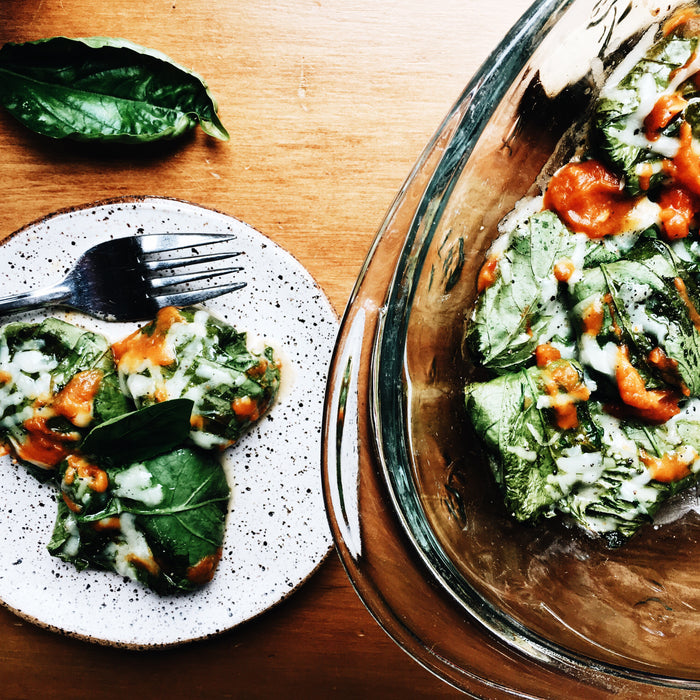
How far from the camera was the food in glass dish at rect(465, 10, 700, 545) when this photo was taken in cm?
91

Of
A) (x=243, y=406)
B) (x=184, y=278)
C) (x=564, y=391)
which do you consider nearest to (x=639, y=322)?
(x=564, y=391)

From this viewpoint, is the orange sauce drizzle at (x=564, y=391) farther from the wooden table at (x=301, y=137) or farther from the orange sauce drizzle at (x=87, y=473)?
the orange sauce drizzle at (x=87, y=473)

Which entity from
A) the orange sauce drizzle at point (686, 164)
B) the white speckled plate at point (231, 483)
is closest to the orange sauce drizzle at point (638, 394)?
the orange sauce drizzle at point (686, 164)

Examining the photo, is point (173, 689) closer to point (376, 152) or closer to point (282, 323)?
point (282, 323)

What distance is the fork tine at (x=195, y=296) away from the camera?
1.08 m

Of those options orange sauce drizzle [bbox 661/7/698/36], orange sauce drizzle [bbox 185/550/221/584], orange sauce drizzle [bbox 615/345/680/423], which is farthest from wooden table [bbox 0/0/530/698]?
orange sauce drizzle [bbox 615/345/680/423]

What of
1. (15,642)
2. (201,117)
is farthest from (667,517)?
(15,642)

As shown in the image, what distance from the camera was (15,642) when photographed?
1188mm

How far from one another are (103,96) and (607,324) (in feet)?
3.12

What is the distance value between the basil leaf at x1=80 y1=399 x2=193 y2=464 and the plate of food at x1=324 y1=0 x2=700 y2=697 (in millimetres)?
334

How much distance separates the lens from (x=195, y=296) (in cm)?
109

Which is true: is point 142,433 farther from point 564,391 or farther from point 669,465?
point 669,465

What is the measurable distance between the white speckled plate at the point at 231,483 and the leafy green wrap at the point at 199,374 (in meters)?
0.07

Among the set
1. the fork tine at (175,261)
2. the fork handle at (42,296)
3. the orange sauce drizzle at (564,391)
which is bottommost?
the fork handle at (42,296)
